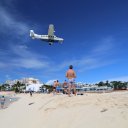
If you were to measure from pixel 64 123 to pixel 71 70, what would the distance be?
6091 millimetres

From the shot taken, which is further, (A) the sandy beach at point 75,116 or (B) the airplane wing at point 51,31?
(B) the airplane wing at point 51,31

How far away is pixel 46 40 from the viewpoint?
50906 mm

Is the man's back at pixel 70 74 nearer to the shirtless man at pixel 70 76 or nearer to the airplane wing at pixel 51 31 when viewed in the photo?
the shirtless man at pixel 70 76

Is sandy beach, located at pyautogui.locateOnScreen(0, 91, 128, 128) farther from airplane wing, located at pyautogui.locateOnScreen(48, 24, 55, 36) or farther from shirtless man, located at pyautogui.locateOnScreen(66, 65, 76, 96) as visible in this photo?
airplane wing, located at pyautogui.locateOnScreen(48, 24, 55, 36)

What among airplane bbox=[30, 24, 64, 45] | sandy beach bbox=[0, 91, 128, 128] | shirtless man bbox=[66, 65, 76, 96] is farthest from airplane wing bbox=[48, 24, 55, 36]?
sandy beach bbox=[0, 91, 128, 128]

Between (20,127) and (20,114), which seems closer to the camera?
(20,127)

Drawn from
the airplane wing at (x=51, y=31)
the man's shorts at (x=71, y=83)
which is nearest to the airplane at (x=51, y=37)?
the airplane wing at (x=51, y=31)

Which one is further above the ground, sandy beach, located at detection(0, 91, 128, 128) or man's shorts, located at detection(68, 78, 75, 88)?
man's shorts, located at detection(68, 78, 75, 88)

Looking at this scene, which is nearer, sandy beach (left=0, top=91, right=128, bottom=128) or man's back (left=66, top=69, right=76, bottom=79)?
sandy beach (left=0, top=91, right=128, bottom=128)

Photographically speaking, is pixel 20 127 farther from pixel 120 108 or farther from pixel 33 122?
pixel 120 108

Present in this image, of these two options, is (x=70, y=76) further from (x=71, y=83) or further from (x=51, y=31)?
(x=51, y=31)

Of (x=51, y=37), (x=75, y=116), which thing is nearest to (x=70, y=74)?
(x=75, y=116)

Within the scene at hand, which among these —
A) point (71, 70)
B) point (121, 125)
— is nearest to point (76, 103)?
point (121, 125)

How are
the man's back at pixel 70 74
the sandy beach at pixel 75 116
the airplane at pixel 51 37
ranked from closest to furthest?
1. the sandy beach at pixel 75 116
2. the man's back at pixel 70 74
3. the airplane at pixel 51 37
